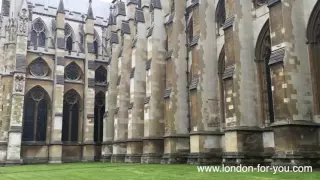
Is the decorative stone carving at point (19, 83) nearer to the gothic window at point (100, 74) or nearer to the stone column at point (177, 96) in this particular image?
the gothic window at point (100, 74)

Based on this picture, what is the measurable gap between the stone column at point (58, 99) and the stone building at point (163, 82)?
11 centimetres

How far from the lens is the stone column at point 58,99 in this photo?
35.3 metres

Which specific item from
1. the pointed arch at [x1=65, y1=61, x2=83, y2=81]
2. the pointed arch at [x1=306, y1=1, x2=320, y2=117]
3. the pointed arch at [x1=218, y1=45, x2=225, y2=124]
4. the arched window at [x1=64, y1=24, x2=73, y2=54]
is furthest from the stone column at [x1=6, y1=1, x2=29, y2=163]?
the pointed arch at [x1=306, y1=1, x2=320, y2=117]

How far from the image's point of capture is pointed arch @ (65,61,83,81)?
129 feet

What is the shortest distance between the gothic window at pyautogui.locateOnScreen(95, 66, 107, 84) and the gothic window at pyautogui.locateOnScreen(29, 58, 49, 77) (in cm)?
582

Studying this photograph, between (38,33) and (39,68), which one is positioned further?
(38,33)

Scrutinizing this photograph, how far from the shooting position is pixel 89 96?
3841 centimetres

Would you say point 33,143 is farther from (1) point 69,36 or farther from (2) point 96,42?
(2) point 96,42

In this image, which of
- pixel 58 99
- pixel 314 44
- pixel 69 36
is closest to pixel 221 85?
pixel 314 44

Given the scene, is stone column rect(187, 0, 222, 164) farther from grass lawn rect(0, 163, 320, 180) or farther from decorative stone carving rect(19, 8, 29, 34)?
decorative stone carving rect(19, 8, 29, 34)

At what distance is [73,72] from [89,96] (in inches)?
142

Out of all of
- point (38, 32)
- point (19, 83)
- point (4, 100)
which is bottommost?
point (4, 100)

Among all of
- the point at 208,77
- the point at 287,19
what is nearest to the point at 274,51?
the point at 287,19

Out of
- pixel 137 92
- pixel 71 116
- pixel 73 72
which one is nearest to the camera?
pixel 137 92
